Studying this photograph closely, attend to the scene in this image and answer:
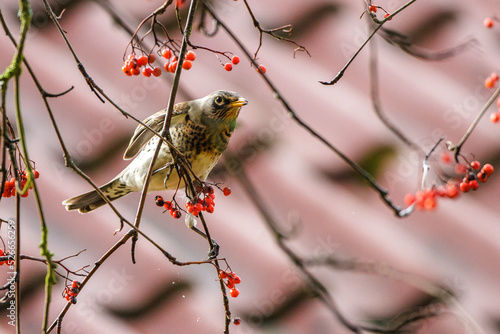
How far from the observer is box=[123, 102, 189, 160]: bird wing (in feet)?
5.50

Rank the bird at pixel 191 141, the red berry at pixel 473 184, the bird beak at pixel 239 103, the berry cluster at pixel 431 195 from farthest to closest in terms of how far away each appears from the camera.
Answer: the bird at pixel 191 141, the bird beak at pixel 239 103, the red berry at pixel 473 184, the berry cluster at pixel 431 195

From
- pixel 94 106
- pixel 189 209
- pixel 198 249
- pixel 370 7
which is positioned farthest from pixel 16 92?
pixel 94 106

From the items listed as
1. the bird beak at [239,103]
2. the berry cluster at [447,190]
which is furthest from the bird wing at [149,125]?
the berry cluster at [447,190]

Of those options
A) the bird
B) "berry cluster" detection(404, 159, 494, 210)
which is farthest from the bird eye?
"berry cluster" detection(404, 159, 494, 210)

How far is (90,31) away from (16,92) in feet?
4.29

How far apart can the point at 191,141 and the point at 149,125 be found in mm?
129

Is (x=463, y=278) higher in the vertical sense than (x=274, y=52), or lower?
lower

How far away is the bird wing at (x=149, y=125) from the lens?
1677 millimetres

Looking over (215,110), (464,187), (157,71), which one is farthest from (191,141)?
(464,187)

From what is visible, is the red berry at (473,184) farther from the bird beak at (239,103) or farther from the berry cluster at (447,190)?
the bird beak at (239,103)

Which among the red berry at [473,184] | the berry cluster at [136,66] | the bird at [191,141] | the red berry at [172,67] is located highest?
the bird at [191,141]

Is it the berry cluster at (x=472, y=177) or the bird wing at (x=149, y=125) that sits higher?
the bird wing at (x=149, y=125)

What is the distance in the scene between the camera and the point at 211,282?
171cm

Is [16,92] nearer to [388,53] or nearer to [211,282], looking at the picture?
[211,282]
